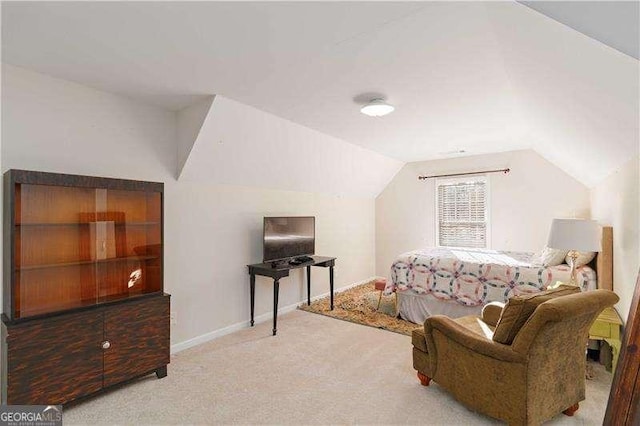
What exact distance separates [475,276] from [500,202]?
2.13 metres

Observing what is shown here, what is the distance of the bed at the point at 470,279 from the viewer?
3.21 meters

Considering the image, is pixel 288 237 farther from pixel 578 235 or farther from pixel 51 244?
pixel 578 235

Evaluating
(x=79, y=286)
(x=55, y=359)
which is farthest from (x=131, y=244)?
(x=55, y=359)

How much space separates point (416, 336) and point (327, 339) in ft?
3.98

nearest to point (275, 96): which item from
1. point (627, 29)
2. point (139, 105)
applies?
point (139, 105)

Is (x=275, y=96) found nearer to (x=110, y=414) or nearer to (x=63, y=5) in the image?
(x=63, y=5)

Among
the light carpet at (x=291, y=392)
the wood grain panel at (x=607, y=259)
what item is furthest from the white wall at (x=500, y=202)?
the light carpet at (x=291, y=392)

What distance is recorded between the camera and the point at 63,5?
5.14 feet

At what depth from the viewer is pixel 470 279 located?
11.9 feet

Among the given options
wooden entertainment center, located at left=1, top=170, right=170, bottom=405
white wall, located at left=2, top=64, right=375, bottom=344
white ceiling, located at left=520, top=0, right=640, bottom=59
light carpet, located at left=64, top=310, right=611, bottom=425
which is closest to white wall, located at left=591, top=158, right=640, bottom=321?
light carpet, located at left=64, top=310, right=611, bottom=425

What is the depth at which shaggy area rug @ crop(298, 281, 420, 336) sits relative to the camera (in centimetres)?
Answer: 386

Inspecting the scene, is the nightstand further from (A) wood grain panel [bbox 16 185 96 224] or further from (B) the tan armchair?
(A) wood grain panel [bbox 16 185 96 224]

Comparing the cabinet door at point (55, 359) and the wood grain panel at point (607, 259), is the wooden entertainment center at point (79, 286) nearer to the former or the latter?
the cabinet door at point (55, 359)

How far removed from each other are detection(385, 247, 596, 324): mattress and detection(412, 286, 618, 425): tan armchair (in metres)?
1.25
